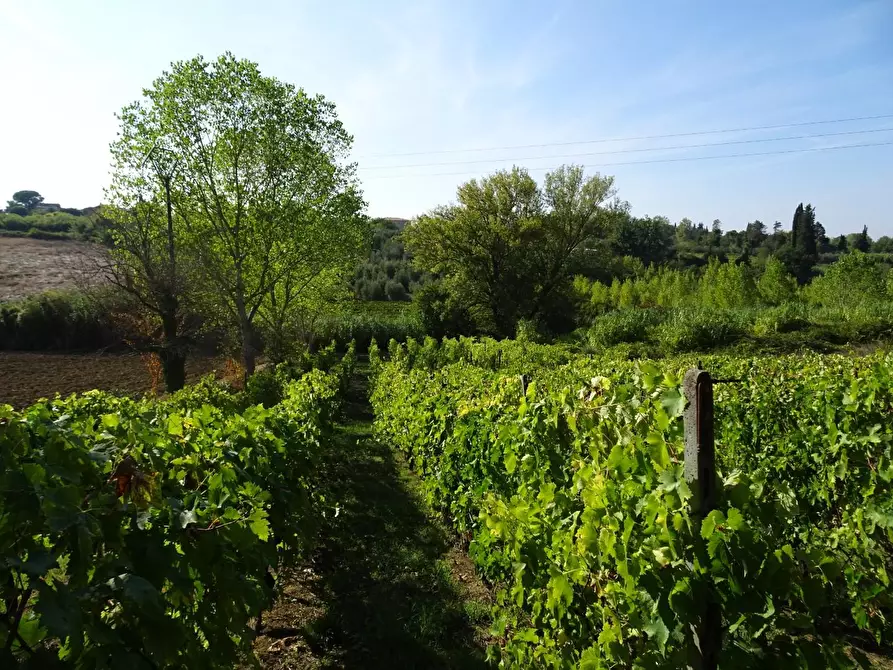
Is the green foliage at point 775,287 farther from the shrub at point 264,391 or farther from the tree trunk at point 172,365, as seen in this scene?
the tree trunk at point 172,365

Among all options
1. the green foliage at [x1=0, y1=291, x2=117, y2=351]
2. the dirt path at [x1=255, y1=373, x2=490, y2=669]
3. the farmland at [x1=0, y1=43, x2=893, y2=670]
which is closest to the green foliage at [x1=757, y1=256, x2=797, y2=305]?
the farmland at [x1=0, y1=43, x2=893, y2=670]

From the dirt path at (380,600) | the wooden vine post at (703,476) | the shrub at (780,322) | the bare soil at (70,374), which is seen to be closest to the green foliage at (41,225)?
the bare soil at (70,374)

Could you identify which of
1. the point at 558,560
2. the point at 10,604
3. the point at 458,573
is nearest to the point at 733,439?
the point at 458,573

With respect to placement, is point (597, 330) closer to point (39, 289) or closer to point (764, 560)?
point (764, 560)

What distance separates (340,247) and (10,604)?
1767 cm

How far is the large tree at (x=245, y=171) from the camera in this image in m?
15.1

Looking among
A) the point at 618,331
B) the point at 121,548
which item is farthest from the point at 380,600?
the point at 618,331

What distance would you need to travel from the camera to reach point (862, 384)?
4527 mm

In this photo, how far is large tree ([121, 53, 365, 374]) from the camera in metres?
15.1

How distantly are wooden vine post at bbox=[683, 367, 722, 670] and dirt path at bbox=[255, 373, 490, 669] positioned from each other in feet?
7.17

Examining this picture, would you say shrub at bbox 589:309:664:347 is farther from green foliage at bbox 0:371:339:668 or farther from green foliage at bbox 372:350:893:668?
green foliage at bbox 0:371:339:668

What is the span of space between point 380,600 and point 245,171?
1465 cm

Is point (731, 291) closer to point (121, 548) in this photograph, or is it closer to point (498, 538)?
point (498, 538)

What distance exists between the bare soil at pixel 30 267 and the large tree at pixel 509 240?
25228 millimetres
